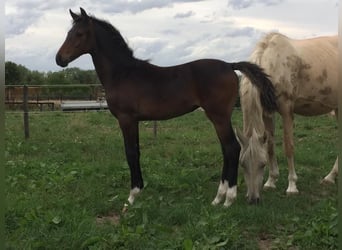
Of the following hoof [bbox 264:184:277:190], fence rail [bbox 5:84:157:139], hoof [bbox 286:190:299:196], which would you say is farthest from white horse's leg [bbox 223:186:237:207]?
fence rail [bbox 5:84:157:139]

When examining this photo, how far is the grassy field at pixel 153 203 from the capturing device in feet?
12.0

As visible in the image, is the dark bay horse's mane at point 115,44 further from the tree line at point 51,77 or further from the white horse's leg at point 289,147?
the tree line at point 51,77

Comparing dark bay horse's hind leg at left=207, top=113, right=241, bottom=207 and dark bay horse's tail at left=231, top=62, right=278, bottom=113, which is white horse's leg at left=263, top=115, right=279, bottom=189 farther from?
dark bay horse's hind leg at left=207, top=113, right=241, bottom=207

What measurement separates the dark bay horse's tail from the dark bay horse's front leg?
135 centimetres

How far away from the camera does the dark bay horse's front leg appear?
16.7ft

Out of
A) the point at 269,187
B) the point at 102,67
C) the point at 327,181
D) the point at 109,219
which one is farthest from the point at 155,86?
the point at 327,181

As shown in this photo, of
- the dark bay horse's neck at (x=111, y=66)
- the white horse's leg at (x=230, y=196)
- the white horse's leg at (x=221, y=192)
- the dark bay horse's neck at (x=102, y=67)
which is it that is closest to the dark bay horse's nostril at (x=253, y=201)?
the white horse's leg at (x=230, y=196)

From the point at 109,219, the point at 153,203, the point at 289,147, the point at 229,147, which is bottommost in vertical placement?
the point at 109,219

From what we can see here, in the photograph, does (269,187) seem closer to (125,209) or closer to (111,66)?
(125,209)

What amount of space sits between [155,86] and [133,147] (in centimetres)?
76

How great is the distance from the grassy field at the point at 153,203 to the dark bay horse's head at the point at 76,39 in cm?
164

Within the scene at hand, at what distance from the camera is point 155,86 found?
16.6 feet

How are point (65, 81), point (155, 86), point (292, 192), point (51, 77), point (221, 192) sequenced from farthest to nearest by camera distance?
point (51, 77), point (65, 81), point (292, 192), point (155, 86), point (221, 192)

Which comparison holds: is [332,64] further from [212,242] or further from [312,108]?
Answer: [212,242]
